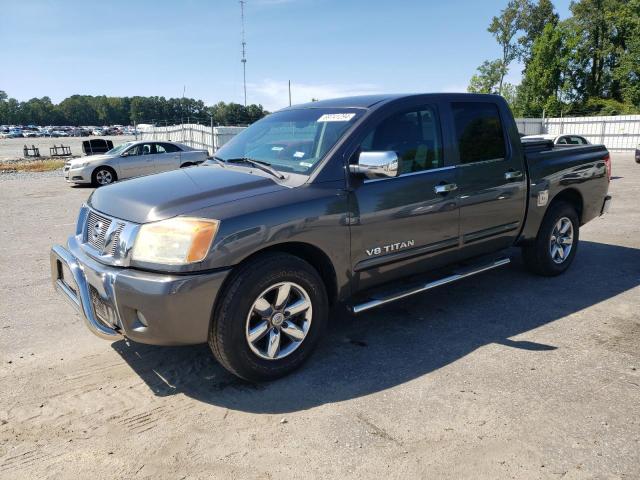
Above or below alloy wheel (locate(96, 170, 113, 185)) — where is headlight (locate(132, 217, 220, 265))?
above

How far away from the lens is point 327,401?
3090mm

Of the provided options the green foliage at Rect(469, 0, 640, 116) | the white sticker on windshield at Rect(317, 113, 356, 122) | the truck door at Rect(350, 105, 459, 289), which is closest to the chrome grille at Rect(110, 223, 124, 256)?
the truck door at Rect(350, 105, 459, 289)

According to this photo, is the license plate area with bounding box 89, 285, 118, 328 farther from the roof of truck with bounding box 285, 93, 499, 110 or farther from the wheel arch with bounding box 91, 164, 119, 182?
the wheel arch with bounding box 91, 164, 119, 182

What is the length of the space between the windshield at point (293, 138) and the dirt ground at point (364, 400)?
1.43 m

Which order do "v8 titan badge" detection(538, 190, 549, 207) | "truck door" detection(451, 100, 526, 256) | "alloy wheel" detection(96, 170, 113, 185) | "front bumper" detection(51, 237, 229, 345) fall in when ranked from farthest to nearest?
"alloy wheel" detection(96, 170, 113, 185) → "v8 titan badge" detection(538, 190, 549, 207) → "truck door" detection(451, 100, 526, 256) → "front bumper" detection(51, 237, 229, 345)

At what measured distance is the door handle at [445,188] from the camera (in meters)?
4.03

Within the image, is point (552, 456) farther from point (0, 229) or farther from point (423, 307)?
point (0, 229)

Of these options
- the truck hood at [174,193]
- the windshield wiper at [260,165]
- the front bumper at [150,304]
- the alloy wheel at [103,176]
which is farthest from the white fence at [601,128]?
the front bumper at [150,304]

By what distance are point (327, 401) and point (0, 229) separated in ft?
26.0

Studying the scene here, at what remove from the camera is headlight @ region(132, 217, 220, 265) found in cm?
288

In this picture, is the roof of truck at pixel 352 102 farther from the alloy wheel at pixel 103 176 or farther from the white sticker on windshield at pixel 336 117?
the alloy wheel at pixel 103 176

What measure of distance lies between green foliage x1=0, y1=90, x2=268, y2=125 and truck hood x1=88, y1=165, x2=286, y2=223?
5537 inches

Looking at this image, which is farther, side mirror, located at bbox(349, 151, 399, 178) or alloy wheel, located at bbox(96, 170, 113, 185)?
alloy wheel, located at bbox(96, 170, 113, 185)

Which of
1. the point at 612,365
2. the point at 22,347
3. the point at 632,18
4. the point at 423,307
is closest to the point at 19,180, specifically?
the point at 22,347
